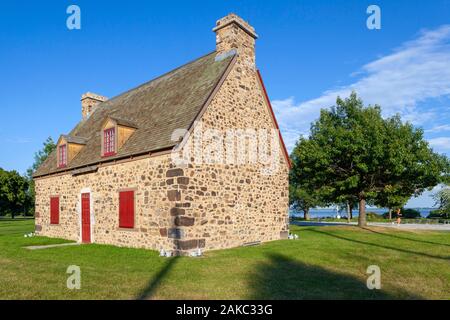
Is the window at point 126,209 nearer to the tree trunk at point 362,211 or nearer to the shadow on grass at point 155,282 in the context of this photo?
the shadow on grass at point 155,282

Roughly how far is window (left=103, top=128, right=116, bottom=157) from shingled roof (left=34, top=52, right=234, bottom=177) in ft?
1.53

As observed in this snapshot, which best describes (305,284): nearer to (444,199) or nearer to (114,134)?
(114,134)

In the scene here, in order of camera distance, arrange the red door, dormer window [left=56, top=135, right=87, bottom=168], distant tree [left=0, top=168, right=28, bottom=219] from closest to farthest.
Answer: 1. the red door
2. dormer window [left=56, top=135, right=87, bottom=168]
3. distant tree [left=0, top=168, right=28, bottom=219]

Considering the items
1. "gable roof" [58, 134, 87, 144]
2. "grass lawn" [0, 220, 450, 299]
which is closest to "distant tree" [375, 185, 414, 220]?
"grass lawn" [0, 220, 450, 299]

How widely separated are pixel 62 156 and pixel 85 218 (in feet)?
16.0

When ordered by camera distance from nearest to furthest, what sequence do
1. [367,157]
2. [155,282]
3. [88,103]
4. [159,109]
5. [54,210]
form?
1. [155,282]
2. [159,109]
3. [54,210]
4. [367,157]
5. [88,103]

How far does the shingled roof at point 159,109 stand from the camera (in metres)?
14.3

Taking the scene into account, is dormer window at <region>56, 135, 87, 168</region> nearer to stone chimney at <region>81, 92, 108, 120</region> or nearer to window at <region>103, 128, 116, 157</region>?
window at <region>103, 128, 116, 157</region>

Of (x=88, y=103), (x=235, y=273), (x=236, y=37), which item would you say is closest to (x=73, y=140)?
(x=88, y=103)

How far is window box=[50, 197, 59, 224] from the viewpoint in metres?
20.6

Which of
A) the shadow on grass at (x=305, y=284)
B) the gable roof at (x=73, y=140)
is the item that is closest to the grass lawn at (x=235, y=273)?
the shadow on grass at (x=305, y=284)

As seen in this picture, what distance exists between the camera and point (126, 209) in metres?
15.1

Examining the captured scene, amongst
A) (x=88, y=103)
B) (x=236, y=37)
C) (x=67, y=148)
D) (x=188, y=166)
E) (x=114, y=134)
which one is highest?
(x=236, y=37)
